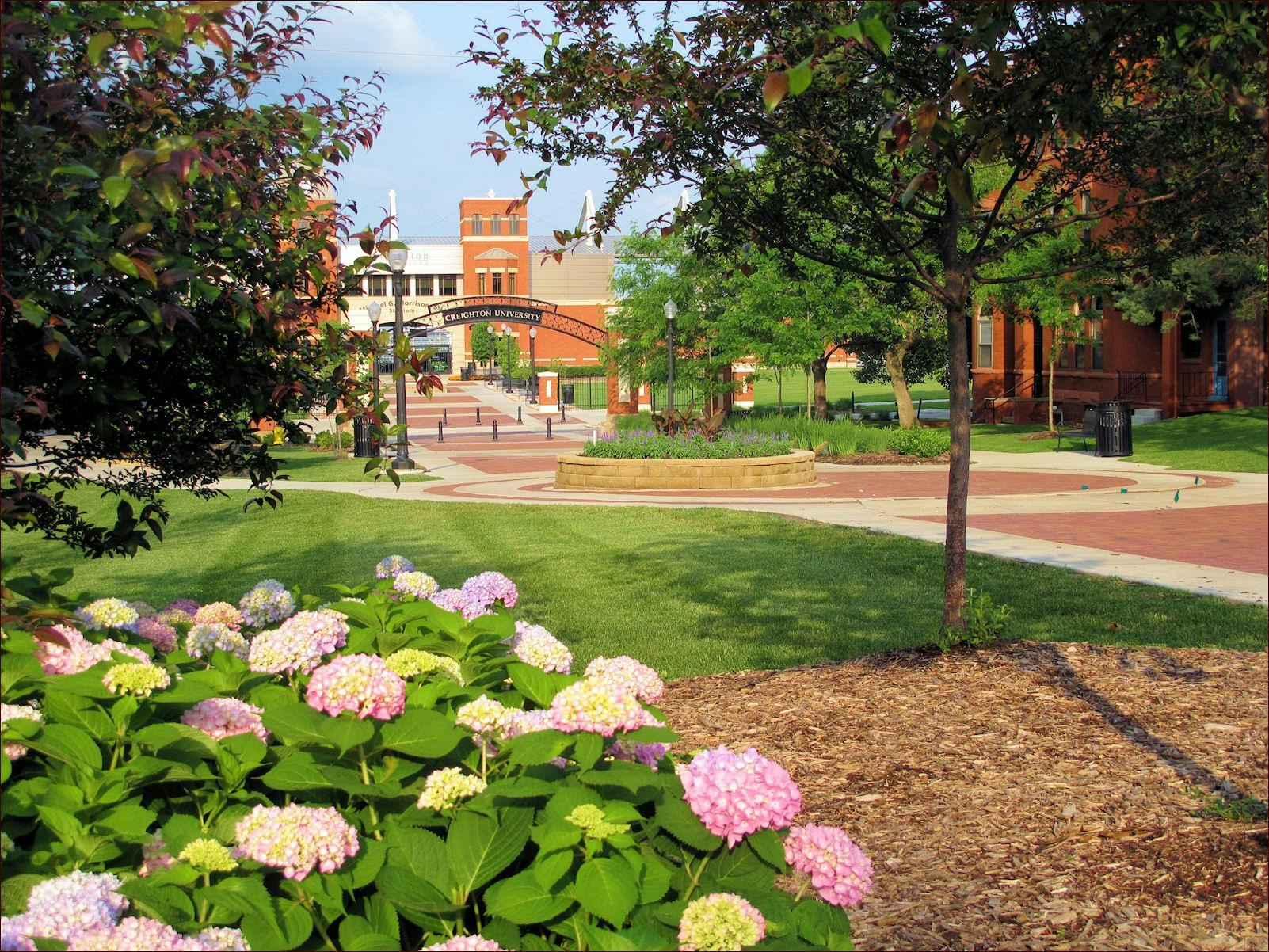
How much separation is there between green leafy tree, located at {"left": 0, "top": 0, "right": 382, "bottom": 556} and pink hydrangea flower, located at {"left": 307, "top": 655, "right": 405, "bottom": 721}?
0.78 meters

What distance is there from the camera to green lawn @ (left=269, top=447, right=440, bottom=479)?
72.9 ft

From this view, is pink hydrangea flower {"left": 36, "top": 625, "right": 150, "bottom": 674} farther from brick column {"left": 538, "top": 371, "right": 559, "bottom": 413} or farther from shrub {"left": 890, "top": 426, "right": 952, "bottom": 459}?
brick column {"left": 538, "top": 371, "right": 559, "bottom": 413}

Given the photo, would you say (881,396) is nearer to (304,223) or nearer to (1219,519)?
(1219,519)

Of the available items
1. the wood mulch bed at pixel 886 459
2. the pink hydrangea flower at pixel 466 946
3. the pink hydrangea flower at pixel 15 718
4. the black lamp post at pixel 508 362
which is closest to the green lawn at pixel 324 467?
the wood mulch bed at pixel 886 459

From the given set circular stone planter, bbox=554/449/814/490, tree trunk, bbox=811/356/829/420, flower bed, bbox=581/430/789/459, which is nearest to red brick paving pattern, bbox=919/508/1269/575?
circular stone planter, bbox=554/449/814/490

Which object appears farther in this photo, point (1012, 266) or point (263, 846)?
point (1012, 266)

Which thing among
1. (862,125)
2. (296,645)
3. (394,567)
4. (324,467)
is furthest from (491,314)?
(296,645)

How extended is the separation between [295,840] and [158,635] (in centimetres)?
141

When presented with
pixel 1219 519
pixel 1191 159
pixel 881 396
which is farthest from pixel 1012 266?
pixel 881 396

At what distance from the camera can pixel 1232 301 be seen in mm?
27266

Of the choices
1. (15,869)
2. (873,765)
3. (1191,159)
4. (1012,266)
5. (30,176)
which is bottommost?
(873,765)

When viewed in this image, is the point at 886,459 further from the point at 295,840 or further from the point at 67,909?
the point at 67,909

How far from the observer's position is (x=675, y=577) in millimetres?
10594

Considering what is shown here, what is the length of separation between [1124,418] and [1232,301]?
548 centimetres
